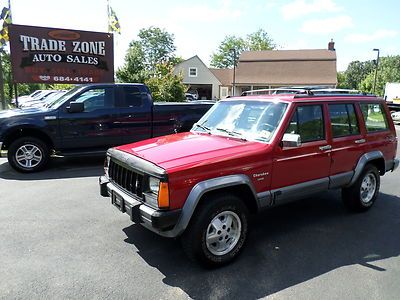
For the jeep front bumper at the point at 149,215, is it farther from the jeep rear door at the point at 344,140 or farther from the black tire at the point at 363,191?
the black tire at the point at 363,191

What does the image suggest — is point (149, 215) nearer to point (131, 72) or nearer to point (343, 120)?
point (343, 120)

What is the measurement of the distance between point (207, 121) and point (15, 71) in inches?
392

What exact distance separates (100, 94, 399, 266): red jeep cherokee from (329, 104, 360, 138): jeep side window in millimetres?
15

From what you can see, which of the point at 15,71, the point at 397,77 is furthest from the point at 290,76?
the point at 15,71

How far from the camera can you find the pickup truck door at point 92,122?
7926 mm

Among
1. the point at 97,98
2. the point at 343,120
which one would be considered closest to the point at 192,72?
the point at 97,98

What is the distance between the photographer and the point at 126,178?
394 centimetres

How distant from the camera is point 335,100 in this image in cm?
489

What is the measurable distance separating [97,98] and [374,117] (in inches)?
230

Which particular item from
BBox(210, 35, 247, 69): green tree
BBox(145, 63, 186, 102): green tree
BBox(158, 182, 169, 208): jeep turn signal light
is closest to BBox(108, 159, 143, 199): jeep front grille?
BBox(158, 182, 169, 208): jeep turn signal light

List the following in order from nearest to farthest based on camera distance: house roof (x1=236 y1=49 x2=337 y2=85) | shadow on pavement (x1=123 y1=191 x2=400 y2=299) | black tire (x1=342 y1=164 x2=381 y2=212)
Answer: shadow on pavement (x1=123 y1=191 x2=400 y2=299) → black tire (x1=342 y1=164 x2=381 y2=212) → house roof (x1=236 y1=49 x2=337 y2=85)

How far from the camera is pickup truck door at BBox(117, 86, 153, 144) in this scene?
27.8 ft

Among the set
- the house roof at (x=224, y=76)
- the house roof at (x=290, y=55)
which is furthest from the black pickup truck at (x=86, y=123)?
the house roof at (x=290, y=55)

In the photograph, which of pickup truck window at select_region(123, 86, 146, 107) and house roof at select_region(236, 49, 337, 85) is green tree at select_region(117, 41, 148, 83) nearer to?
house roof at select_region(236, 49, 337, 85)
